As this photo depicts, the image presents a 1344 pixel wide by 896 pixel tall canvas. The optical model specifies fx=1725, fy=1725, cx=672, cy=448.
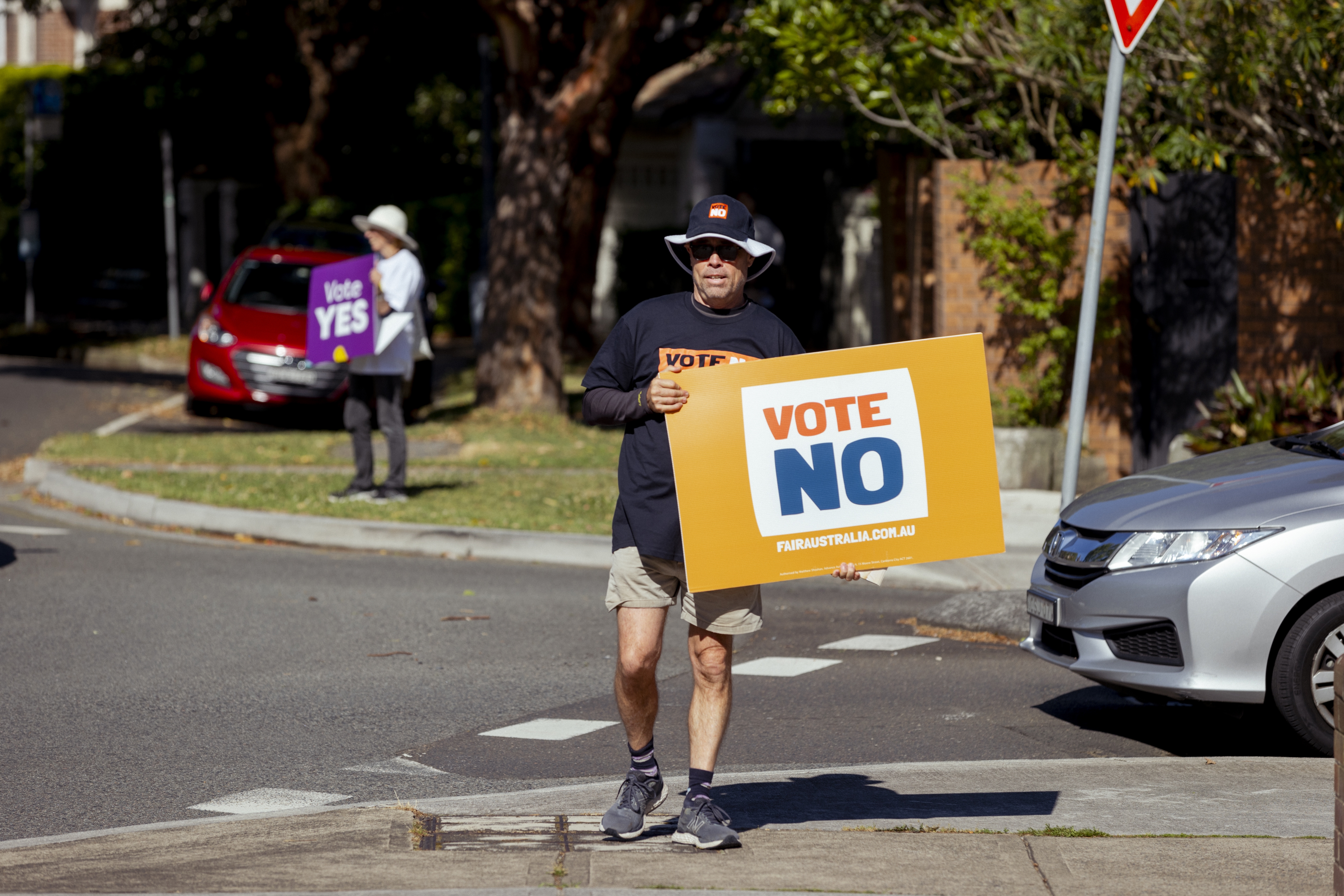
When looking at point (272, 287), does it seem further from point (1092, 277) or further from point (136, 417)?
point (1092, 277)

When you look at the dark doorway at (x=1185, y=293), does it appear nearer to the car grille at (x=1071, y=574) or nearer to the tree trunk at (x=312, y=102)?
the car grille at (x=1071, y=574)

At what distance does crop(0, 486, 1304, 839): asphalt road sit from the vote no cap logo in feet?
5.13

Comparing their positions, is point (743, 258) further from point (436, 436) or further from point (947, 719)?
point (436, 436)

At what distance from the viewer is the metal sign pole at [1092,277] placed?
8.07 metres

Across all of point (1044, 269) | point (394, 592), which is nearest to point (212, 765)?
point (394, 592)

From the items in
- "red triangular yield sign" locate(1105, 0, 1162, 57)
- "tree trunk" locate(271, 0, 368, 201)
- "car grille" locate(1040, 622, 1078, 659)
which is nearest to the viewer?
"car grille" locate(1040, 622, 1078, 659)

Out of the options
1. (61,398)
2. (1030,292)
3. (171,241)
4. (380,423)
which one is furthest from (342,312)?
(171,241)

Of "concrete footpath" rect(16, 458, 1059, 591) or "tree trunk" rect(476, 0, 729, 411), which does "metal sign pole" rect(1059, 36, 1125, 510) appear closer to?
"concrete footpath" rect(16, 458, 1059, 591)

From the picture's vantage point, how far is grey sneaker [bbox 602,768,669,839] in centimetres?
493

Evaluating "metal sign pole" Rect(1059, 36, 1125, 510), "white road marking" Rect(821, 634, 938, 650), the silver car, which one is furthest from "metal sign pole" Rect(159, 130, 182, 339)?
the silver car

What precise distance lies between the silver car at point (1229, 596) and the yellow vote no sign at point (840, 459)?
5.38 feet

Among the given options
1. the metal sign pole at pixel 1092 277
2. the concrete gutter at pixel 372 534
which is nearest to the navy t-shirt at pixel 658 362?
the metal sign pole at pixel 1092 277

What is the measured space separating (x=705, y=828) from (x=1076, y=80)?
29.3ft

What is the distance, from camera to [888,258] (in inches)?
645
